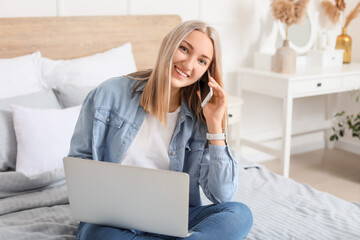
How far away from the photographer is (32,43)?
7.57ft

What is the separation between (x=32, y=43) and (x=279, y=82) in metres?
1.46

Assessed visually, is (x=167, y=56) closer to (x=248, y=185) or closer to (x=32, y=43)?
(x=248, y=185)

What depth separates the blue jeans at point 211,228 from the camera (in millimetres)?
1258

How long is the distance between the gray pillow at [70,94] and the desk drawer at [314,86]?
1296mm

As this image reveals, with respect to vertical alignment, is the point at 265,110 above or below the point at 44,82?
below

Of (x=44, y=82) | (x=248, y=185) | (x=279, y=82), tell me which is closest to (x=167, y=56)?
(x=248, y=185)

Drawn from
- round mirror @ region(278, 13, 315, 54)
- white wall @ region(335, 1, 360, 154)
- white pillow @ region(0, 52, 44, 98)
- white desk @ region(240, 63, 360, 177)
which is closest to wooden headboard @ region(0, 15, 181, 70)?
white pillow @ region(0, 52, 44, 98)

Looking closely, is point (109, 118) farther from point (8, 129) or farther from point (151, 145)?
point (8, 129)

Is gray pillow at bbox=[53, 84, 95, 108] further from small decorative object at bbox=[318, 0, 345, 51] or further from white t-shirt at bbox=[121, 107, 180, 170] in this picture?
small decorative object at bbox=[318, 0, 345, 51]

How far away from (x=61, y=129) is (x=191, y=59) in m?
0.73

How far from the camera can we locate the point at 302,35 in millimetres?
3344

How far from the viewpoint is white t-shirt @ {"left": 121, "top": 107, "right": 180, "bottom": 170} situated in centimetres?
147

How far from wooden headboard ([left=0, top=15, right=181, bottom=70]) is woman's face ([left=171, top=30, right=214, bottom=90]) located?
118 cm

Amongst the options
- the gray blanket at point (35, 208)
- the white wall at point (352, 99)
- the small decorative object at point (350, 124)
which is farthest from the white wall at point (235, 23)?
the gray blanket at point (35, 208)
